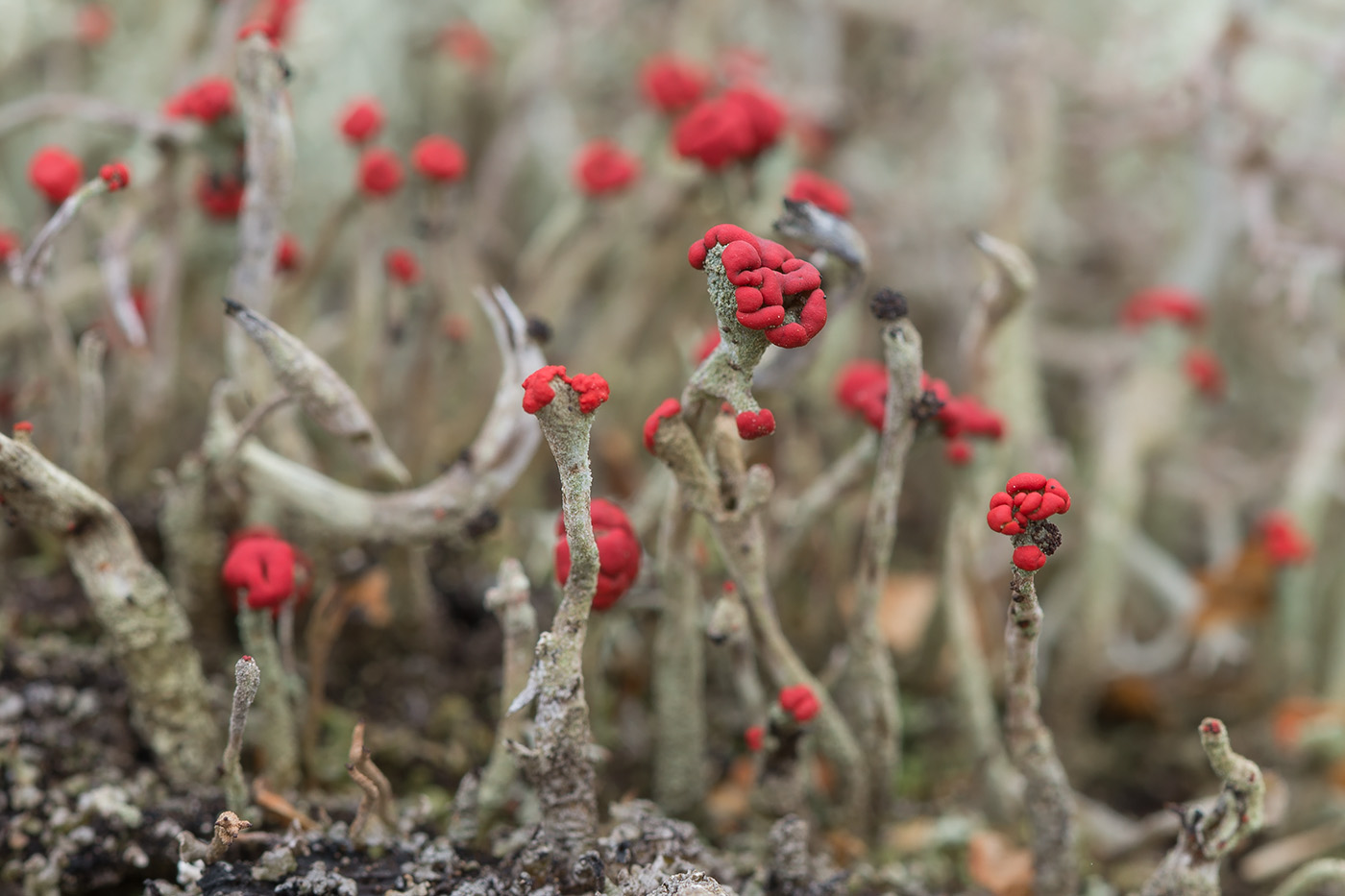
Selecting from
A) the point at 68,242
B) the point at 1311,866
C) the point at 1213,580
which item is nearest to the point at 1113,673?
the point at 1213,580

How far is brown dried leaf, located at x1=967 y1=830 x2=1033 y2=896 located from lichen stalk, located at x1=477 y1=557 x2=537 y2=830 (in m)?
0.83

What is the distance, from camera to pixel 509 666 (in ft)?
4.70

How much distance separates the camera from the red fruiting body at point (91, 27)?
108 inches

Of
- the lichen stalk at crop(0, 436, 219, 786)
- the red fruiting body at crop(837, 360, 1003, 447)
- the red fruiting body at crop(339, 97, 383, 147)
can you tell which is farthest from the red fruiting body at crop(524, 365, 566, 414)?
the red fruiting body at crop(339, 97, 383, 147)

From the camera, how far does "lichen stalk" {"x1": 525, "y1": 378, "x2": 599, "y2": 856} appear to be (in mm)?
1188

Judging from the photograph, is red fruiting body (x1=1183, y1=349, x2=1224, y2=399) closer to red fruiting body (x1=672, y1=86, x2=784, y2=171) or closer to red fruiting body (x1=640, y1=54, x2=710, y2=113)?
red fruiting body (x1=672, y1=86, x2=784, y2=171)

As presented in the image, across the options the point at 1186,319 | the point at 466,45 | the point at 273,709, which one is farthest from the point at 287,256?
the point at 1186,319

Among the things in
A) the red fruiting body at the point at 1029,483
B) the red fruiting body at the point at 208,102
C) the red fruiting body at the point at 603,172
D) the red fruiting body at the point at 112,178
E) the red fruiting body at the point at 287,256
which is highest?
the red fruiting body at the point at 603,172

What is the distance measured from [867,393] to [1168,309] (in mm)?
1177

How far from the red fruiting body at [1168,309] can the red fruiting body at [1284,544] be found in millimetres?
496

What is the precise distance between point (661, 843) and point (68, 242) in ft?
6.47

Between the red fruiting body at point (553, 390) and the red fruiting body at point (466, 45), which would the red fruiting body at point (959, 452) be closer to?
the red fruiting body at point (553, 390)

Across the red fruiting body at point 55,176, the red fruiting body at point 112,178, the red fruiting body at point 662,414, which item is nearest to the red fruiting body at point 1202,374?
the red fruiting body at point 662,414

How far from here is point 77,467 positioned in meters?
1.77
